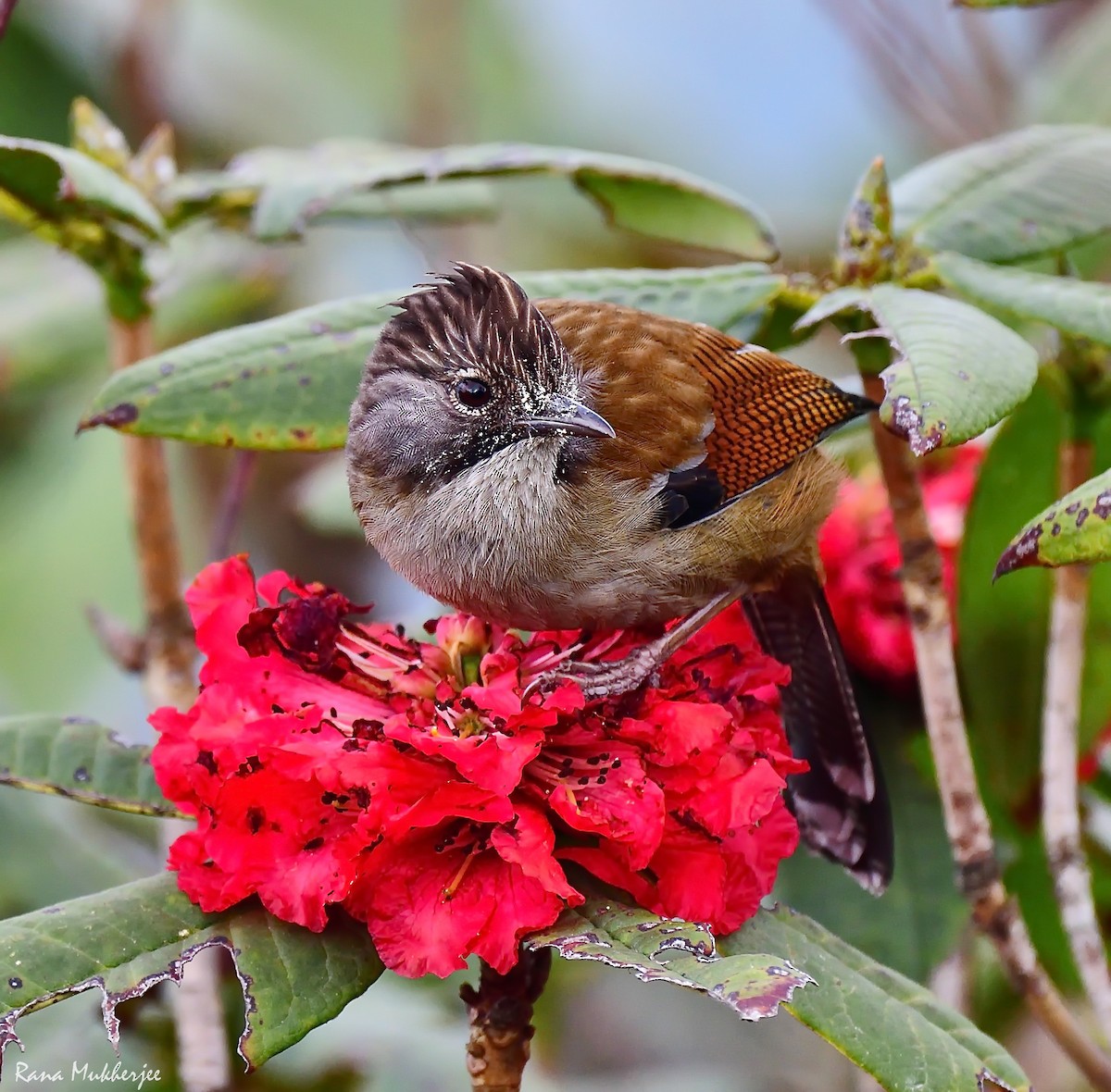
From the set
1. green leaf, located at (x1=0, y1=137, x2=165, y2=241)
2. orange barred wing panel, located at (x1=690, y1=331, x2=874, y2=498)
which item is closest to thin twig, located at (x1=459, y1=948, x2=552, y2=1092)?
orange barred wing panel, located at (x1=690, y1=331, x2=874, y2=498)

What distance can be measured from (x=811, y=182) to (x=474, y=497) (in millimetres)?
4228

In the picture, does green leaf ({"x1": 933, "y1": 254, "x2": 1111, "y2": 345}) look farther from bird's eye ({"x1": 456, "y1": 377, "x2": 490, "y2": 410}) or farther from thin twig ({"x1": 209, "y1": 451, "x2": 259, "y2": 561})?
→ thin twig ({"x1": 209, "y1": 451, "x2": 259, "y2": 561})

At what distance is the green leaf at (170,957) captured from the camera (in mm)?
1396

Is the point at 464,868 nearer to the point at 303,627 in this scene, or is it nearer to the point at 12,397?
the point at 303,627

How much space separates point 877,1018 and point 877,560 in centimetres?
128

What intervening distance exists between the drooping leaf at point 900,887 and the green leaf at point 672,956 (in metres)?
0.93

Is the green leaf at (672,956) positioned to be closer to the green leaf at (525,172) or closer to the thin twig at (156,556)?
the thin twig at (156,556)

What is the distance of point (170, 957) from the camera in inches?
58.7

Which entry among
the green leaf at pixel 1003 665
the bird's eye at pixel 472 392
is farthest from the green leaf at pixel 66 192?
the green leaf at pixel 1003 665

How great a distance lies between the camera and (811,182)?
6027 mm

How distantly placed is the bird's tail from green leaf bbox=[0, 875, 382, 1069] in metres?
0.99

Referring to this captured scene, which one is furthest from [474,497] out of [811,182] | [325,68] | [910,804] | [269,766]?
[811,182]

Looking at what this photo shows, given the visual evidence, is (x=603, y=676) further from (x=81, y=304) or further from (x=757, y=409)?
(x=81, y=304)

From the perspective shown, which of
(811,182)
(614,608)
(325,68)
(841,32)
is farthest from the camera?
(811,182)
